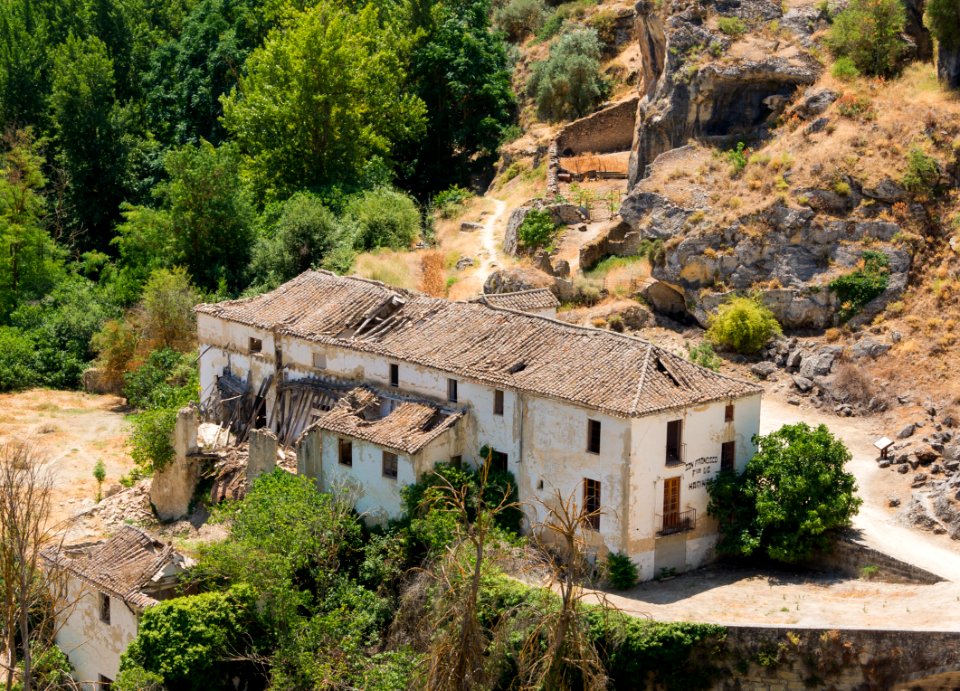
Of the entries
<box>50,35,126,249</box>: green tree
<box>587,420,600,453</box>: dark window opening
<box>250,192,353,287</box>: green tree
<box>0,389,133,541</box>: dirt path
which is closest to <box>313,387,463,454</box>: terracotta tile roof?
<box>587,420,600,453</box>: dark window opening

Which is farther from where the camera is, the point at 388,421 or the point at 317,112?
the point at 317,112

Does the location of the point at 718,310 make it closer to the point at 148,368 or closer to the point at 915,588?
the point at 915,588

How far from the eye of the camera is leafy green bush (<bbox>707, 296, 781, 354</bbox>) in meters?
50.3

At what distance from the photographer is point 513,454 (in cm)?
4134

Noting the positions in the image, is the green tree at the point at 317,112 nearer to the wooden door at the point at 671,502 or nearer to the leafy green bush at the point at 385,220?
the leafy green bush at the point at 385,220

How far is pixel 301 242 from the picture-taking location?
213 ft

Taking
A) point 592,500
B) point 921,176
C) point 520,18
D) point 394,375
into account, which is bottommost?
point 592,500

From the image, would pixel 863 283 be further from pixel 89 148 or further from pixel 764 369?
pixel 89 148

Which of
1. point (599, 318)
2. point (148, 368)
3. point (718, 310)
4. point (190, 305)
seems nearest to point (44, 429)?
point (148, 368)

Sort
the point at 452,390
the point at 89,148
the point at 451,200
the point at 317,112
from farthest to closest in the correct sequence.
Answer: the point at 89,148 → the point at 317,112 → the point at 451,200 → the point at 452,390

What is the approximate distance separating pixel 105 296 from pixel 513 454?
35.8m

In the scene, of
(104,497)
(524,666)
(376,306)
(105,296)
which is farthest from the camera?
(105,296)

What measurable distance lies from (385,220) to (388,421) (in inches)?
950

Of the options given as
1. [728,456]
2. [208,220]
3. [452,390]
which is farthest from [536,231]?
[728,456]
